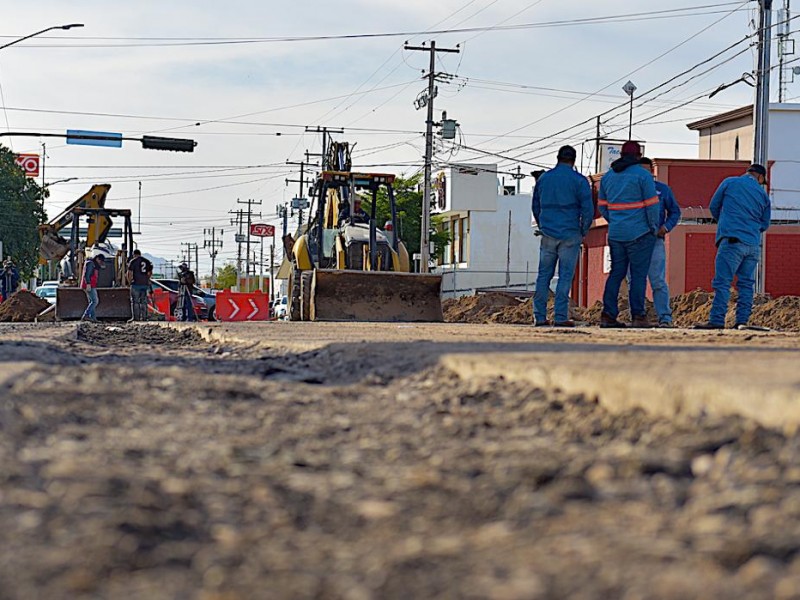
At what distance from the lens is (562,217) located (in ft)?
38.9

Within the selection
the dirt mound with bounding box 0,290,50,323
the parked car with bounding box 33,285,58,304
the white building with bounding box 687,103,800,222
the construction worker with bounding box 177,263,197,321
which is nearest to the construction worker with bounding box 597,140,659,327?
the construction worker with bounding box 177,263,197,321

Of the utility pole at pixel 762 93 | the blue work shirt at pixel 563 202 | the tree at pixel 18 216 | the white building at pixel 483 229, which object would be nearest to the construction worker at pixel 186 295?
the utility pole at pixel 762 93

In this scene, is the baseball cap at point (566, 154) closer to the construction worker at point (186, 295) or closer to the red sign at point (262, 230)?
the construction worker at point (186, 295)

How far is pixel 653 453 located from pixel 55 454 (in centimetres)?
160

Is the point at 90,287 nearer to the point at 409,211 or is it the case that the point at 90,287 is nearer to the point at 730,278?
the point at 730,278

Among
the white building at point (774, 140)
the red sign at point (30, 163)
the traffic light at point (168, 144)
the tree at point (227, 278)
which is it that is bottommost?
the tree at point (227, 278)

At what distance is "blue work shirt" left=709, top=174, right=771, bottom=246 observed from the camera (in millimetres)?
11227

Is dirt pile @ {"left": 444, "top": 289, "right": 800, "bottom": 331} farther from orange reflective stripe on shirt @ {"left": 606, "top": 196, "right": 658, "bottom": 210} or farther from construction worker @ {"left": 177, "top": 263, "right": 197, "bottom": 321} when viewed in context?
construction worker @ {"left": 177, "top": 263, "right": 197, "bottom": 321}

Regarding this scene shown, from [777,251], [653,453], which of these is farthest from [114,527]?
[777,251]

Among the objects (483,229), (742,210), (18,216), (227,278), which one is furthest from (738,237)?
(227,278)

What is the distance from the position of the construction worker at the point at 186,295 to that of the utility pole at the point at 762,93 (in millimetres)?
14169

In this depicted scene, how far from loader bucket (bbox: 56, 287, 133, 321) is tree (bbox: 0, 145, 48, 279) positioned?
129ft

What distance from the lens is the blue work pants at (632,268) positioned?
1145 cm

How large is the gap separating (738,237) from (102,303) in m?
18.6
